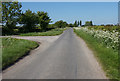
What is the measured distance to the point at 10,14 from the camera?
142 ft

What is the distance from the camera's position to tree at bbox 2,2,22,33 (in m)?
41.8

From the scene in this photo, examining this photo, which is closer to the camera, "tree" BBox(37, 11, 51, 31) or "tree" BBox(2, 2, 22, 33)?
"tree" BBox(2, 2, 22, 33)

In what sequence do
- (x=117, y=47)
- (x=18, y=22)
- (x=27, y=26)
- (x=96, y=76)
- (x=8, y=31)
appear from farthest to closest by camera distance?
(x=27, y=26), (x=18, y=22), (x=8, y=31), (x=117, y=47), (x=96, y=76)

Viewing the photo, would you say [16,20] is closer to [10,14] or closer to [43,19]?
[10,14]

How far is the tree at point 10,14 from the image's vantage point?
41.8 m

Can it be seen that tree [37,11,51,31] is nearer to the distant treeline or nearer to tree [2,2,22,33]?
the distant treeline

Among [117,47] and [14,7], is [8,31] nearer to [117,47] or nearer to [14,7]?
[14,7]

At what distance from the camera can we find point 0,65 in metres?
6.66

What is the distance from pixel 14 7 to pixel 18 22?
4506mm

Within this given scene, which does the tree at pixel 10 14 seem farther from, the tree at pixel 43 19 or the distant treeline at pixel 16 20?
the tree at pixel 43 19

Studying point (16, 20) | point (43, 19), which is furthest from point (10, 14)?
point (43, 19)

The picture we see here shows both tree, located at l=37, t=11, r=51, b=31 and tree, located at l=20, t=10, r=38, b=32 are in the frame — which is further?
tree, located at l=37, t=11, r=51, b=31

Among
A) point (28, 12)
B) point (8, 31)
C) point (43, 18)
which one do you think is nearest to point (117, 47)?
point (8, 31)

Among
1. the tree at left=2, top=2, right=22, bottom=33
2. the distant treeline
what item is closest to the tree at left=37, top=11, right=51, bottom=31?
the distant treeline
